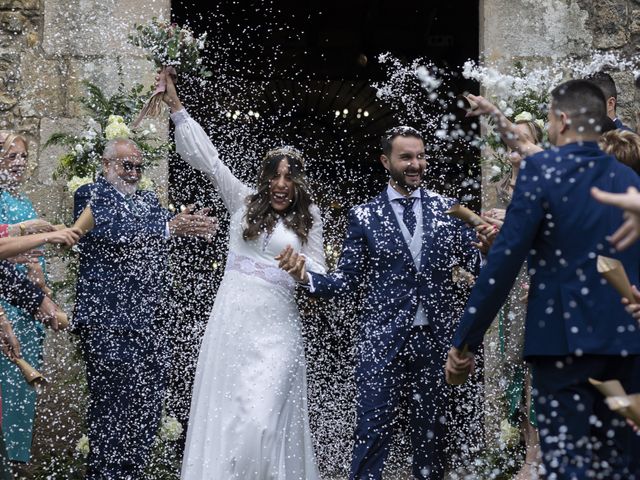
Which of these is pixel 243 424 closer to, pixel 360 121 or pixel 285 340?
pixel 285 340

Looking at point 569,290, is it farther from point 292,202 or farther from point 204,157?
point 204,157

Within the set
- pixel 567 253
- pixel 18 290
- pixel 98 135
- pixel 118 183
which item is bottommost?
pixel 18 290

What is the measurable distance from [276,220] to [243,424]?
1122 millimetres

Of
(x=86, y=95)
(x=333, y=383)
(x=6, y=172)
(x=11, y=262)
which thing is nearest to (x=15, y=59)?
(x=86, y=95)

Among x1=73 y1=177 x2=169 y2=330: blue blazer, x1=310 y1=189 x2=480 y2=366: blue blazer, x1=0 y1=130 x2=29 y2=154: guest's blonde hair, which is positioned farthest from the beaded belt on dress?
x1=0 y1=130 x2=29 y2=154: guest's blonde hair

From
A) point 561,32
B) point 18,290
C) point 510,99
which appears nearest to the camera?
point 18,290

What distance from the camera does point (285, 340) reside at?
6398 millimetres

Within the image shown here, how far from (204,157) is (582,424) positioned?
3161 mm

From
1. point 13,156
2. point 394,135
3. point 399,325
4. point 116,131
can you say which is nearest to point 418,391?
point 399,325

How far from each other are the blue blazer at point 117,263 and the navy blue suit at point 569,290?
2.90m

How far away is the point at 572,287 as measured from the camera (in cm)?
432

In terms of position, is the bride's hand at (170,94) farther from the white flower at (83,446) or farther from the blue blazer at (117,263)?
the white flower at (83,446)

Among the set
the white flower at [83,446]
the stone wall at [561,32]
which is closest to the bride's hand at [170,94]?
the white flower at [83,446]

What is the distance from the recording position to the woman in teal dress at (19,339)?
22.1 feet
